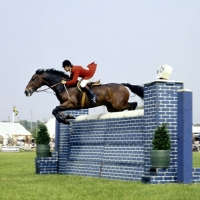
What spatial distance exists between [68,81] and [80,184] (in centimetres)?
364

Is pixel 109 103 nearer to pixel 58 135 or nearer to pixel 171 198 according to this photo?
pixel 58 135

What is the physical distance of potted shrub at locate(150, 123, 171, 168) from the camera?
11.4 m

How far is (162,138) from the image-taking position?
1141 centimetres

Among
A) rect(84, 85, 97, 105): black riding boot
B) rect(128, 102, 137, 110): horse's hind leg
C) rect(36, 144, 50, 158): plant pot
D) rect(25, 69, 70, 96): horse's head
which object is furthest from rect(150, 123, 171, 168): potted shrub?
rect(36, 144, 50, 158): plant pot

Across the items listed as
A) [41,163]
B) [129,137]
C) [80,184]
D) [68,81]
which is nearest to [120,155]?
[129,137]

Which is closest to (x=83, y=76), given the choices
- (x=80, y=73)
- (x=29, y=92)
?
(x=80, y=73)

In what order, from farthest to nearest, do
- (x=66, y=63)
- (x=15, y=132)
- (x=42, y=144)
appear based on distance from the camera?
(x=15, y=132) → (x=42, y=144) → (x=66, y=63)

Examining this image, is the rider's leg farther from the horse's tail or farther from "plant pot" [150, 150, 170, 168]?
"plant pot" [150, 150, 170, 168]

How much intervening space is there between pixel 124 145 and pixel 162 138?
6.49 ft

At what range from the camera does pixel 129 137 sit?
13.0 metres

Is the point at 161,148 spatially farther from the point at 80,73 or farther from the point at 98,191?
the point at 80,73

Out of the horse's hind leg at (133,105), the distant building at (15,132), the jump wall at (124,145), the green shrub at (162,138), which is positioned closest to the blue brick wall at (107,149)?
the jump wall at (124,145)

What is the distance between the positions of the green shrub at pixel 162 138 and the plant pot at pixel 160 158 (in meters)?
0.12

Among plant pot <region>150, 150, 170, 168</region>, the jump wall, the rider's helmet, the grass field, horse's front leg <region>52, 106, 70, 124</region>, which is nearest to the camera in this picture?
the grass field
